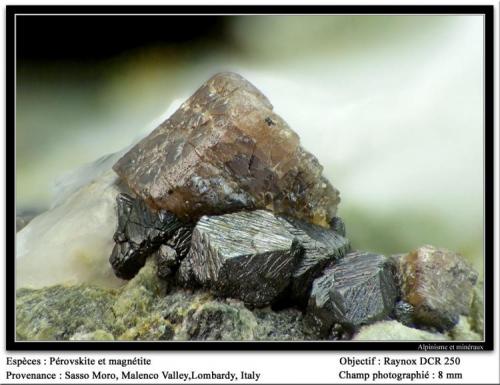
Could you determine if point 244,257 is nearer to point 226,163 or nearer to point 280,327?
point 280,327

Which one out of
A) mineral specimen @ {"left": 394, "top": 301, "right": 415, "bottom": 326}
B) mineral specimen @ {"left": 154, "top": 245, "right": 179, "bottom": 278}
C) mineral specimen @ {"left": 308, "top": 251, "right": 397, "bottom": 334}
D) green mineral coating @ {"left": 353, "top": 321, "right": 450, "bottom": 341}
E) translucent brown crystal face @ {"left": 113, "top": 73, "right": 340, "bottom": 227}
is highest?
translucent brown crystal face @ {"left": 113, "top": 73, "right": 340, "bottom": 227}

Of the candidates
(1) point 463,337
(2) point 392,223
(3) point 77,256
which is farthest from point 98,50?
(1) point 463,337

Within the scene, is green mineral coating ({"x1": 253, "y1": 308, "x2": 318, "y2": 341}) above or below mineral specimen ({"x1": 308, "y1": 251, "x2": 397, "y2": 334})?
below

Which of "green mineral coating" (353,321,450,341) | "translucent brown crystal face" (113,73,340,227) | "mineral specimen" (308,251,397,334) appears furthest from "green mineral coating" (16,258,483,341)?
"translucent brown crystal face" (113,73,340,227)

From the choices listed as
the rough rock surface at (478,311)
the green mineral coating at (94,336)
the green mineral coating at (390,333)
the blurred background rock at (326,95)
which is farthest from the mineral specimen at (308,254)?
the green mineral coating at (94,336)

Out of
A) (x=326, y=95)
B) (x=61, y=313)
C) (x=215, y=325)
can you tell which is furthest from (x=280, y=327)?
(x=326, y=95)

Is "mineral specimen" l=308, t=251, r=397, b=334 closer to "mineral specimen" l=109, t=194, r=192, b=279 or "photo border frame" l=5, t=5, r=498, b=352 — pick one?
"photo border frame" l=5, t=5, r=498, b=352

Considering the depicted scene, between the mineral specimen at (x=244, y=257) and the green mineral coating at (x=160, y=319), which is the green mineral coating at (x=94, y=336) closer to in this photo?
the green mineral coating at (x=160, y=319)

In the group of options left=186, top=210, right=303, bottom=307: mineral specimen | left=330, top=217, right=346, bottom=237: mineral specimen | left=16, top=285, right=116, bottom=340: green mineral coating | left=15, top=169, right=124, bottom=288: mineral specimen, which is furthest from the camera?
left=330, top=217, right=346, bottom=237: mineral specimen
